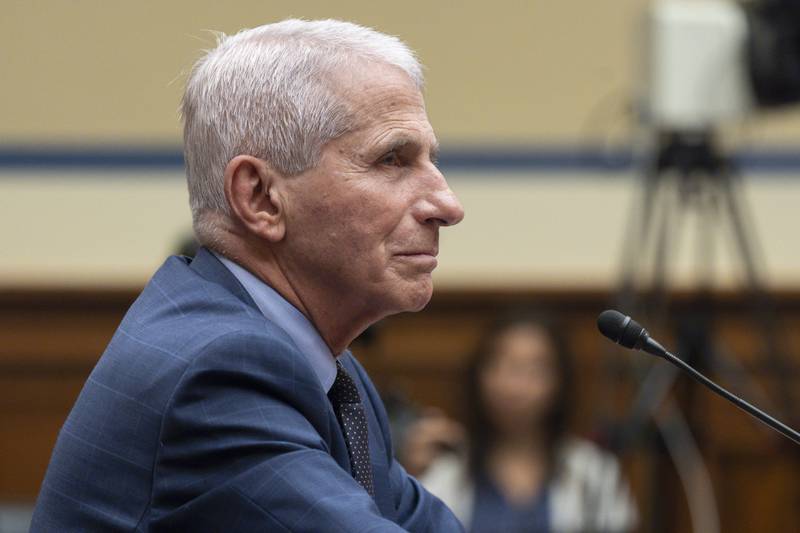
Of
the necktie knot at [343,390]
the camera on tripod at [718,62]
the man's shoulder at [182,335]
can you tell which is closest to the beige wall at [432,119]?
the camera on tripod at [718,62]

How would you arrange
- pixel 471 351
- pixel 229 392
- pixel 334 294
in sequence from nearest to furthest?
pixel 229 392 → pixel 334 294 → pixel 471 351

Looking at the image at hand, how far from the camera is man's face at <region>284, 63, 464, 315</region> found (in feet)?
5.02

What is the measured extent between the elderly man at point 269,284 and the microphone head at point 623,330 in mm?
203

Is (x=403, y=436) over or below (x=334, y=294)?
below

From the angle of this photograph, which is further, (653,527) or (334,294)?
(653,527)

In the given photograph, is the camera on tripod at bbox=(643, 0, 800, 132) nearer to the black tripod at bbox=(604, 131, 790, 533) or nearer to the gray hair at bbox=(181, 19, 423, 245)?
the black tripod at bbox=(604, 131, 790, 533)

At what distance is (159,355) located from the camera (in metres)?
1.37

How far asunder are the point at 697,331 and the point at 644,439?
35 cm

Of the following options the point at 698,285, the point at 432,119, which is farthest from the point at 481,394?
the point at 432,119

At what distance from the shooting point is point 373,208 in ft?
5.04

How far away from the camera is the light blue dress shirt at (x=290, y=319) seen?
1.54 m

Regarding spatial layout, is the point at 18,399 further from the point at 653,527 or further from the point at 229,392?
the point at 229,392

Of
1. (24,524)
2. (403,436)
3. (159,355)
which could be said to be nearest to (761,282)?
(403,436)

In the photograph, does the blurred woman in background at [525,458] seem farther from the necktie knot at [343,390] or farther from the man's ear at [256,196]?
the man's ear at [256,196]
